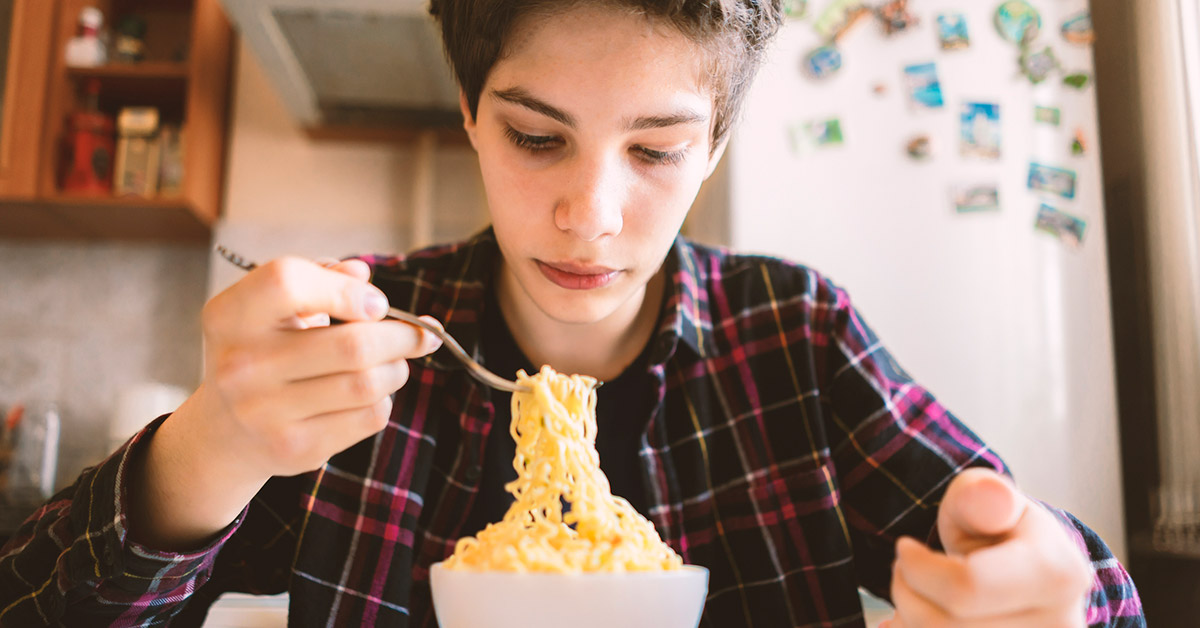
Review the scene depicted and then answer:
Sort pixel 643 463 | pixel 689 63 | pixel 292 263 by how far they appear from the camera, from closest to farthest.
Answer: pixel 292 263 < pixel 689 63 < pixel 643 463

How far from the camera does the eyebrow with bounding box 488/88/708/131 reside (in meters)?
0.72

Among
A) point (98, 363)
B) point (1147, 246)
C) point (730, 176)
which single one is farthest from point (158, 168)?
Answer: point (1147, 246)

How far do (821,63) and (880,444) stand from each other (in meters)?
1.03

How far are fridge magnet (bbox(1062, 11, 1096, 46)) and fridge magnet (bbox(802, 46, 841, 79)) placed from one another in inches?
19.0

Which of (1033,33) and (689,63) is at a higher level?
(1033,33)

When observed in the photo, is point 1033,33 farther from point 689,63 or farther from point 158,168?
point 158,168

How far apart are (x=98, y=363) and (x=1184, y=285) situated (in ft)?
9.53

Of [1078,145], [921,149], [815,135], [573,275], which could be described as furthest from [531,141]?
[1078,145]

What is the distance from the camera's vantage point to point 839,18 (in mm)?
1719

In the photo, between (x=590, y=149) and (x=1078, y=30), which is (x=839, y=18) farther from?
(x=590, y=149)

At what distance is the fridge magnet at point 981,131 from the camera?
168cm

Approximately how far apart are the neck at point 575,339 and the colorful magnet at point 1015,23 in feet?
3.82

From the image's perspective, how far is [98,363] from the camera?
8.49 feet

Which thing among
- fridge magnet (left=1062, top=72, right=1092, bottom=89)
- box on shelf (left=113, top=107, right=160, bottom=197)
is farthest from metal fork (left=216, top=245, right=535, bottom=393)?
box on shelf (left=113, top=107, right=160, bottom=197)
